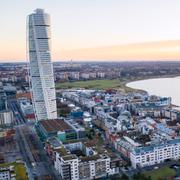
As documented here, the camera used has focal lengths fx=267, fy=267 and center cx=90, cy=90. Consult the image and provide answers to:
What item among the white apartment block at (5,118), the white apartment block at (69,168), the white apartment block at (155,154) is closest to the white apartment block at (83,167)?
the white apartment block at (69,168)

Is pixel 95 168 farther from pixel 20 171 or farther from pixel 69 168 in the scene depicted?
pixel 20 171

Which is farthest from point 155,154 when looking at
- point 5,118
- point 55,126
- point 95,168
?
point 5,118

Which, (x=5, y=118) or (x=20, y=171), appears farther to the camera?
(x=5, y=118)

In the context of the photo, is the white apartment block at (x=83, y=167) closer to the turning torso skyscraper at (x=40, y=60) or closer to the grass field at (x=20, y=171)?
the grass field at (x=20, y=171)

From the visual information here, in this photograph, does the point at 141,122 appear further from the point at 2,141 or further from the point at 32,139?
the point at 2,141

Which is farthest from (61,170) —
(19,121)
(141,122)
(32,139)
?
(19,121)

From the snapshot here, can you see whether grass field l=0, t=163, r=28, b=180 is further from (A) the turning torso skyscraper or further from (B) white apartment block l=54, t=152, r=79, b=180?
(A) the turning torso skyscraper
